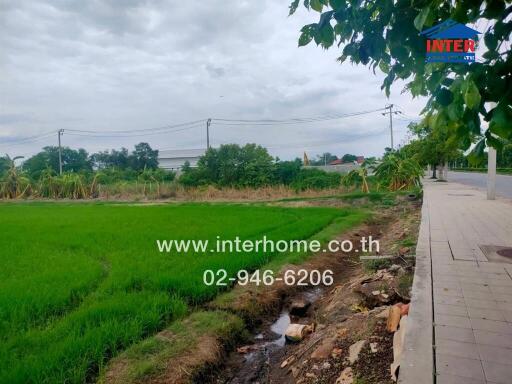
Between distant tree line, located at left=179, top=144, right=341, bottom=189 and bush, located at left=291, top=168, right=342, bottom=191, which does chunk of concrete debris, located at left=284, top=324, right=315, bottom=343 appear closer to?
bush, located at left=291, top=168, right=342, bottom=191

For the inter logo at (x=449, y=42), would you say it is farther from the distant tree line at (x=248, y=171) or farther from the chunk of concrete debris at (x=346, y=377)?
the distant tree line at (x=248, y=171)

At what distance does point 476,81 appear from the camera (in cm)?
136

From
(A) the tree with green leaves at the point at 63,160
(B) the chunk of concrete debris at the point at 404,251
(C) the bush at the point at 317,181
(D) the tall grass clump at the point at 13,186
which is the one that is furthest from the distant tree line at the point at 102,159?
(B) the chunk of concrete debris at the point at 404,251

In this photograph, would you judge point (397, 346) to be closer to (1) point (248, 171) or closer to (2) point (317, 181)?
(2) point (317, 181)

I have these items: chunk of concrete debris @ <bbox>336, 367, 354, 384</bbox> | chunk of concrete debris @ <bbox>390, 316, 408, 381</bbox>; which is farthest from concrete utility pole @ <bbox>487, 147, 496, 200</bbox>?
chunk of concrete debris @ <bbox>336, 367, 354, 384</bbox>

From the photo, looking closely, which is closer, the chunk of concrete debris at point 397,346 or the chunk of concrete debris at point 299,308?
the chunk of concrete debris at point 397,346

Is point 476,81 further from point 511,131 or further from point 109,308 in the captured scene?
point 109,308

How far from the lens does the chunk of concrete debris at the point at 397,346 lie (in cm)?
217

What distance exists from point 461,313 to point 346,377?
46.9 inches

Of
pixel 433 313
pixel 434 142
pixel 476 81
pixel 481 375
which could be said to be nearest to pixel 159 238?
pixel 433 313

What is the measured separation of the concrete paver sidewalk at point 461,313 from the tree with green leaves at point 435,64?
1.36 metres

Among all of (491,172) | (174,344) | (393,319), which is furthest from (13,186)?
(393,319)

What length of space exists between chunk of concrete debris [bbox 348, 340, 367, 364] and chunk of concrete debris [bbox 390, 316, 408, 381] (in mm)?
267

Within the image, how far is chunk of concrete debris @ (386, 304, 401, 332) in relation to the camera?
2830 mm
